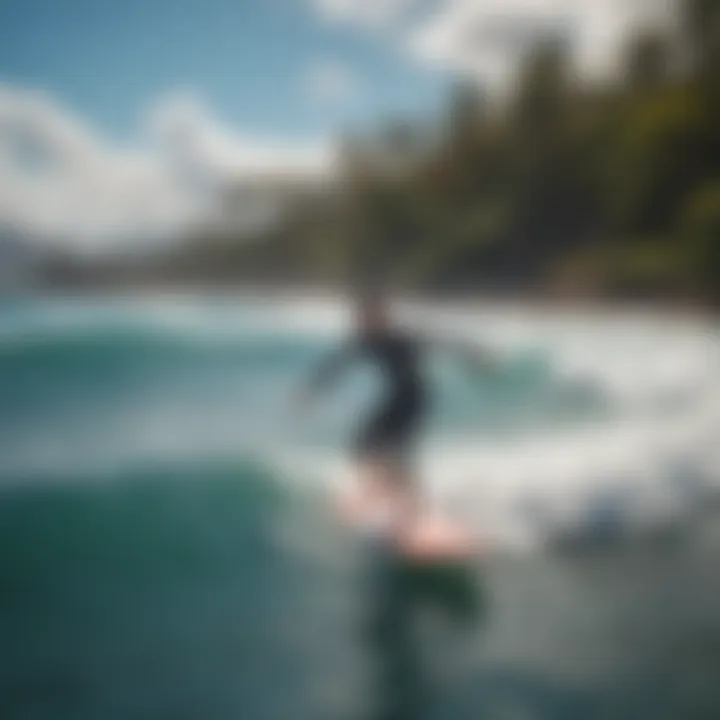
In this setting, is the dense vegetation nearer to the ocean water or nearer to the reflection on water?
the ocean water

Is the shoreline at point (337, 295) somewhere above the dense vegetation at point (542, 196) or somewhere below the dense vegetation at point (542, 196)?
below

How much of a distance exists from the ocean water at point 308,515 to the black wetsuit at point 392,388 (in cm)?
2

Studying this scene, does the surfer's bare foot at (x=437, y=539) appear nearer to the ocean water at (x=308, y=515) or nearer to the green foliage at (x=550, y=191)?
the ocean water at (x=308, y=515)

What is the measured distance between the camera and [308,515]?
3.54 ft

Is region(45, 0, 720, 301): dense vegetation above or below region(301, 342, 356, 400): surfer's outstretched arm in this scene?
above

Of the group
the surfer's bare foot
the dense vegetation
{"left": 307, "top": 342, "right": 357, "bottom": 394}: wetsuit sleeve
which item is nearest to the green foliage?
the dense vegetation

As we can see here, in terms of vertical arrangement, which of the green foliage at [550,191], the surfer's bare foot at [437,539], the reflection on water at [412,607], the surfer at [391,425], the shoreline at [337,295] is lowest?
the reflection on water at [412,607]

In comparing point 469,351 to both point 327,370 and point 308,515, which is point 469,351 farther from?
point 308,515

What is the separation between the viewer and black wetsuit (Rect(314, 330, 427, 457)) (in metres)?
1.09

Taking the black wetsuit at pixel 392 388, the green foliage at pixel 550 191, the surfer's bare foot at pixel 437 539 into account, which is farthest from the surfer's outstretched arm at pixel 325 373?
the surfer's bare foot at pixel 437 539

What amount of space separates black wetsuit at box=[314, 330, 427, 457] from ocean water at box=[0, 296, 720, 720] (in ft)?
0.07

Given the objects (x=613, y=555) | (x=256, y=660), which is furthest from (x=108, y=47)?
(x=613, y=555)

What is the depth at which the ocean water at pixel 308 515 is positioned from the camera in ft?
3.44

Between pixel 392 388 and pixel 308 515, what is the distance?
0.20m
